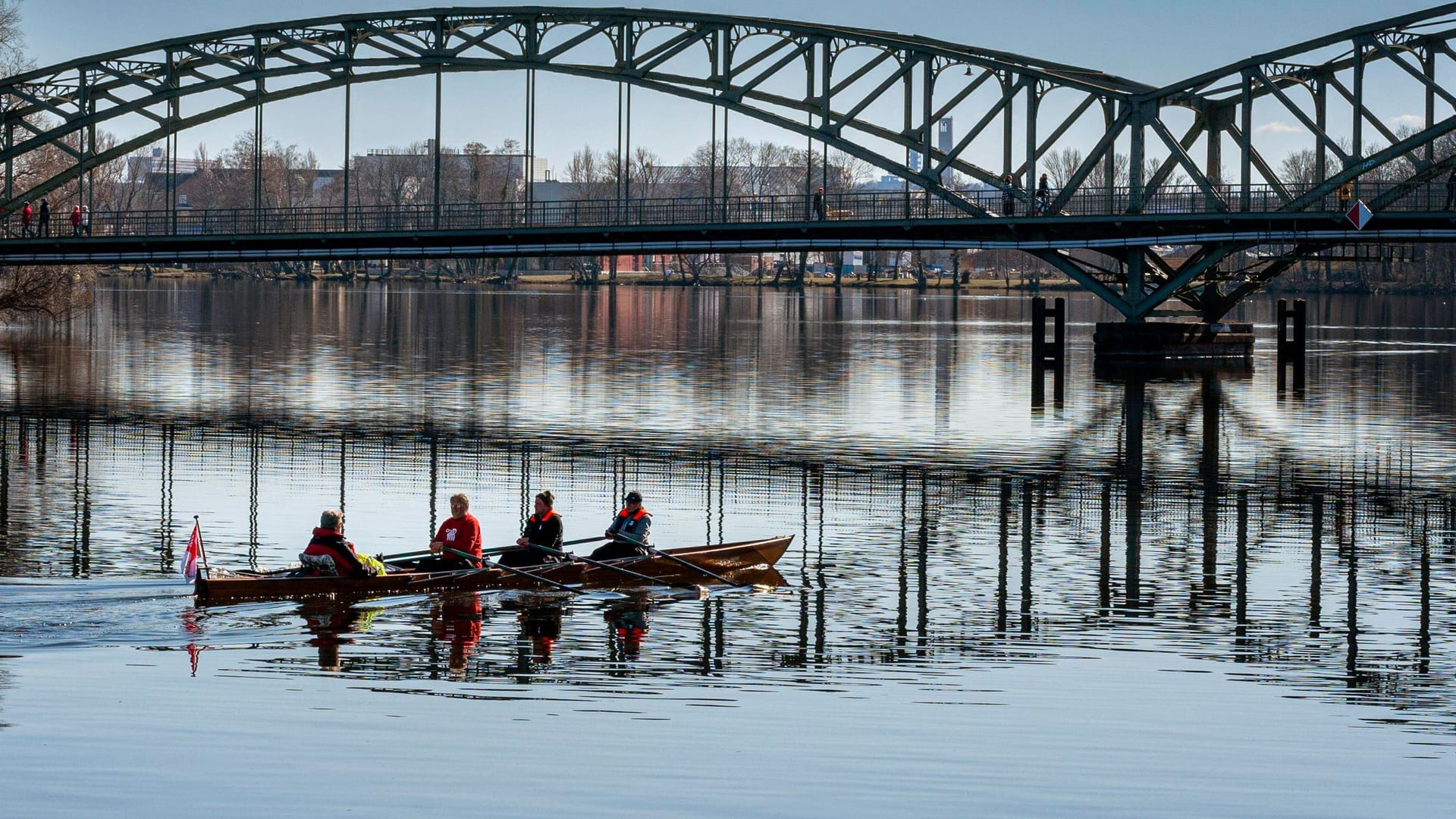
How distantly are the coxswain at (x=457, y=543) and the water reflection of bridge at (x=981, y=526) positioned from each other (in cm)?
344

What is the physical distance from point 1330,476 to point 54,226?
60.6m

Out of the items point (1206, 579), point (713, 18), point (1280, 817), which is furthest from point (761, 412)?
point (1280, 817)

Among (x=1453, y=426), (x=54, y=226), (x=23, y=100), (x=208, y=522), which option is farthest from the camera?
(x=54, y=226)

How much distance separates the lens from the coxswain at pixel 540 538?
24406 millimetres

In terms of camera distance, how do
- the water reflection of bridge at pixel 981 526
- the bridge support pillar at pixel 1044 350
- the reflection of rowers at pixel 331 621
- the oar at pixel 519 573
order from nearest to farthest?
the reflection of rowers at pixel 331 621 < the water reflection of bridge at pixel 981 526 < the oar at pixel 519 573 < the bridge support pillar at pixel 1044 350

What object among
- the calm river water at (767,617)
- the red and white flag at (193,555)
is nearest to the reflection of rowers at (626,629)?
the calm river water at (767,617)

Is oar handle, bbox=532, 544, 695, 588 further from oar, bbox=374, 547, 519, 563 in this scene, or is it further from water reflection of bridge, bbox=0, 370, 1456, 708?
water reflection of bridge, bbox=0, 370, 1456, 708

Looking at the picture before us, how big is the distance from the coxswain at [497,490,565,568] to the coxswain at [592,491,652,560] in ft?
1.88

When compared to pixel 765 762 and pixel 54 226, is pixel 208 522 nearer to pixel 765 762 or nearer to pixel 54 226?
pixel 765 762

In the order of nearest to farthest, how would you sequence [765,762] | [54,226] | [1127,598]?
[765,762] < [1127,598] < [54,226]

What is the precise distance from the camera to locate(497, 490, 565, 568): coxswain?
80.1 ft

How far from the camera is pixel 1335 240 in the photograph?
210 feet

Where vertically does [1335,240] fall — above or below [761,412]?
above

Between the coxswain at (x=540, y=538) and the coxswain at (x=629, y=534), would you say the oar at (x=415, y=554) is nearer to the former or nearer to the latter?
the coxswain at (x=540, y=538)
